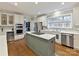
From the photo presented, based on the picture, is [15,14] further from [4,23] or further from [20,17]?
[4,23]

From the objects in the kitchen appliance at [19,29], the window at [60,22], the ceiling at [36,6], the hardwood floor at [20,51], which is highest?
the ceiling at [36,6]

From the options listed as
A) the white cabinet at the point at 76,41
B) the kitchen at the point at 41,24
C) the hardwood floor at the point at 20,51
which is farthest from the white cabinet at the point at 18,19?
the white cabinet at the point at 76,41

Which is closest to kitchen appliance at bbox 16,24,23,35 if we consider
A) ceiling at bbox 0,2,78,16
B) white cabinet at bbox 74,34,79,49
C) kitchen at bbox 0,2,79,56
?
kitchen at bbox 0,2,79,56

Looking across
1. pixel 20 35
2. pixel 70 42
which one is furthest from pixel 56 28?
pixel 20 35

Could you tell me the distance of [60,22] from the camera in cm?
660

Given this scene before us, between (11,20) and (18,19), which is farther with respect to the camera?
(18,19)

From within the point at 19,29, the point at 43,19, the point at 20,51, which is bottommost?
the point at 20,51

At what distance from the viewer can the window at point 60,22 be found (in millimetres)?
5888

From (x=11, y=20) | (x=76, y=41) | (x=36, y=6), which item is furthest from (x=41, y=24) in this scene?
(x=76, y=41)

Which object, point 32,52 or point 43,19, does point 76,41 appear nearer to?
point 32,52

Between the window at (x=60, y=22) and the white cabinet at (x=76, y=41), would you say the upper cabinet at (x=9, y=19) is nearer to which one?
the window at (x=60, y=22)

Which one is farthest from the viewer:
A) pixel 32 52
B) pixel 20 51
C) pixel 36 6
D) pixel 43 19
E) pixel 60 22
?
pixel 43 19

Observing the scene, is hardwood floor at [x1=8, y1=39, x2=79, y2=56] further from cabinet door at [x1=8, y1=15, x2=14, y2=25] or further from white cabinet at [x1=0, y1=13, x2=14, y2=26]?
cabinet door at [x1=8, y1=15, x2=14, y2=25]

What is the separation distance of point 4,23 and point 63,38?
418 centimetres
